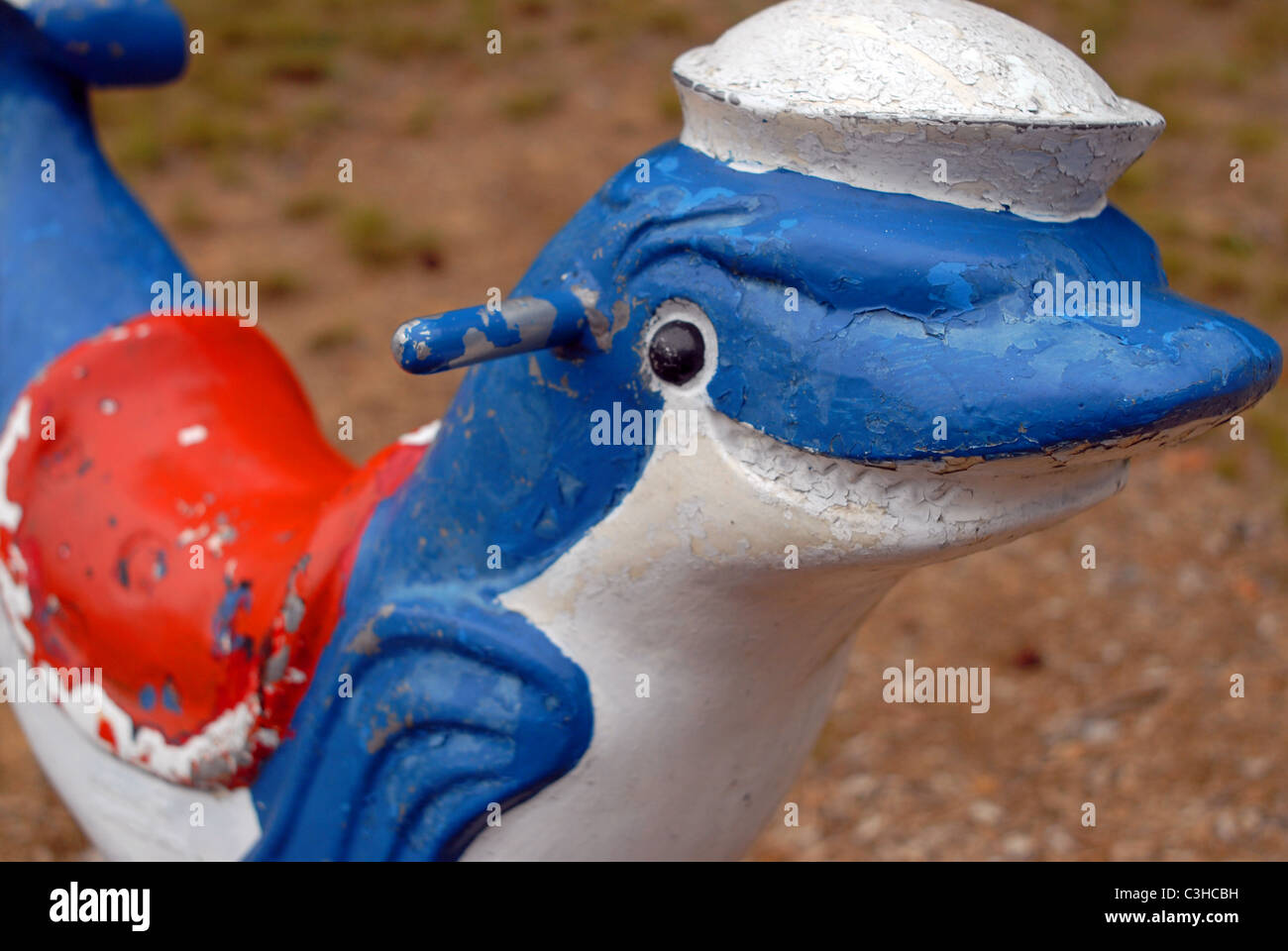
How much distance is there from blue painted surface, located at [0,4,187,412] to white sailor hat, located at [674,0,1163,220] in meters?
0.83

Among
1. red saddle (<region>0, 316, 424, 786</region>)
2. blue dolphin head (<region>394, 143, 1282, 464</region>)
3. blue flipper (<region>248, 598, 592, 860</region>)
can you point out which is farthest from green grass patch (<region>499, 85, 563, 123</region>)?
blue dolphin head (<region>394, 143, 1282, 464</region>)

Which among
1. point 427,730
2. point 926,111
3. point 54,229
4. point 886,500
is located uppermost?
point 926,111

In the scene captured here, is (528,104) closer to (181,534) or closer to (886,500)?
(181,534)

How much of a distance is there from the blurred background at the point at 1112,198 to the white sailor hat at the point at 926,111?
1503mm

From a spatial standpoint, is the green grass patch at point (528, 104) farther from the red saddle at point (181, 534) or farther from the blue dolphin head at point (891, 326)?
the blue dolphin head at point (891, 326)

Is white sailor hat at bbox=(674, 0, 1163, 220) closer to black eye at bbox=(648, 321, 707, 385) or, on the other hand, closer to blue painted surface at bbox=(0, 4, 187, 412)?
black eye at bbox=(648, 321, 707, 385)

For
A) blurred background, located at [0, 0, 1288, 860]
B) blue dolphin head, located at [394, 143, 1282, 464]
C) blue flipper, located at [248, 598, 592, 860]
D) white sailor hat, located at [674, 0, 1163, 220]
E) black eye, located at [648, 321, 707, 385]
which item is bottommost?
blurred background, located at [0, 0, 1288, 860]

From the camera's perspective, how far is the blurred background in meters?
2.31

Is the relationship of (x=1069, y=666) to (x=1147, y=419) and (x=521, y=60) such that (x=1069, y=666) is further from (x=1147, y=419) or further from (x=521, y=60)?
(x=521, y=60)

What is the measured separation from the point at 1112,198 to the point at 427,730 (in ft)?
10.6

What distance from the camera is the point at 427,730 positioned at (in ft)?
3.75

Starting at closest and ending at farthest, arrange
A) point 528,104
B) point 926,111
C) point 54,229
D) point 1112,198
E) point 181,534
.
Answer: point 926,111
point 181,534
point 54,229
point 1112,198
point 528,104

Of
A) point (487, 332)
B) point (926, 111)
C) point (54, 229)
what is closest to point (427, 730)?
point (487, 332)
